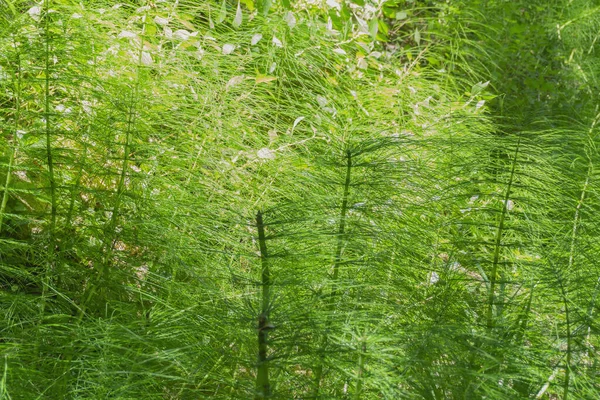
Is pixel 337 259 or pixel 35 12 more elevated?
pixel 35 12

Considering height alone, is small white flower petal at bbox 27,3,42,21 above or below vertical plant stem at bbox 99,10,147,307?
above

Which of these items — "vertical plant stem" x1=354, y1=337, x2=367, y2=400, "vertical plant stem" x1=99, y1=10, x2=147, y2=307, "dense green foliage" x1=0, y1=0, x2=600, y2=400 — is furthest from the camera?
"vertical plant stem" x1=99, y1=10, x2=147, y2=307

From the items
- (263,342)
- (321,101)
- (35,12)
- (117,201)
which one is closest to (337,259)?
(263,342)

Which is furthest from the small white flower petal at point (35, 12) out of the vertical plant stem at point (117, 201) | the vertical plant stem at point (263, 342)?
the vertical plant stem at point (263, 342)

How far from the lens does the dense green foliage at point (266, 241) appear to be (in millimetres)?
1656

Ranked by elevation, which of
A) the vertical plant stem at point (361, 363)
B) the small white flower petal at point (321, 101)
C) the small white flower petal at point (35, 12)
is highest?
the small white flower petal at point (35, 12)

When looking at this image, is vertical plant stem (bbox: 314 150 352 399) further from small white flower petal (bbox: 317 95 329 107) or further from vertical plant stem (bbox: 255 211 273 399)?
small white flower petal (bbox: 317 95 329 107)

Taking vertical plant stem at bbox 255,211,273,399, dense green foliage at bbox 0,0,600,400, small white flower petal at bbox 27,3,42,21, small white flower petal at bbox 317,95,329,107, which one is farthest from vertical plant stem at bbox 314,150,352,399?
small white flower petal at bbox 27,3,42,21

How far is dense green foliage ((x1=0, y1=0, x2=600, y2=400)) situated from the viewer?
5.43ft

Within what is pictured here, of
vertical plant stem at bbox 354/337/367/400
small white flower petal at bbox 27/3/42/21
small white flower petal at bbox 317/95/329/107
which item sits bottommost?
vertical plant stem at bbox 354/337/367/400

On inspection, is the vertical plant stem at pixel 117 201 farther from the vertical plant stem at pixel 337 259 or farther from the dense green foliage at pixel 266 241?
the vertical plant stem at pixel 337 259

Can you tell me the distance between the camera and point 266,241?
6.55ft

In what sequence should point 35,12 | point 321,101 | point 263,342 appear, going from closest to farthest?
1. point 263,342
2. point 35,12
3. point 321,101

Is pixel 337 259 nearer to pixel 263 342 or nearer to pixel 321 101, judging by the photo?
pixel 263 342
